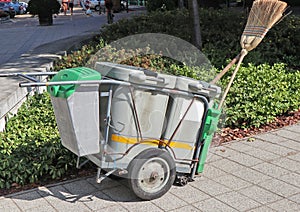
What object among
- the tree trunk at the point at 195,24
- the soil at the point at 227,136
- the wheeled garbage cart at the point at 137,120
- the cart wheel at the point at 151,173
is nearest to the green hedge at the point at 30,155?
the soil at the point at 227,136

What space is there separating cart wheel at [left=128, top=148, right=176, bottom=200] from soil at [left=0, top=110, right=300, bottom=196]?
0.83m

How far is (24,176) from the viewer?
4328 mm

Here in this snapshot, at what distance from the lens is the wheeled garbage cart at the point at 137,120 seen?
354cm

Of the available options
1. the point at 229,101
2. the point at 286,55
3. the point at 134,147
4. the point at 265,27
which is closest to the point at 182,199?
the point at 134,147

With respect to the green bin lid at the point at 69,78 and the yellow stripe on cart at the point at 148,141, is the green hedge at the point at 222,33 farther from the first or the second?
the green bin lid at the point at 69,78

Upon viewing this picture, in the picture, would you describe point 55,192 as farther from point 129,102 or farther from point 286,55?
point 286,55

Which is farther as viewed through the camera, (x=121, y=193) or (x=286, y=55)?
(x=286, y=55)

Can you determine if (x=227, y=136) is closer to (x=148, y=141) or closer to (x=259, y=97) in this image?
(x=259, y=97)

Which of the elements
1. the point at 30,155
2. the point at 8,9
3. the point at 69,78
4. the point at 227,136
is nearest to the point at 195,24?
the point at 227,136

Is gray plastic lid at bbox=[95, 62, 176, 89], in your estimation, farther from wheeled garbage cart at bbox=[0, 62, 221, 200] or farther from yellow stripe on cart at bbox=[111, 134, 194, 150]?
yellow stripe on cart at bbox=[111, 134, 194, 150]

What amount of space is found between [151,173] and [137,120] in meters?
0.51

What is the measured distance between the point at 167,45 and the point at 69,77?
2.23 m

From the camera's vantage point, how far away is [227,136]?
580cm

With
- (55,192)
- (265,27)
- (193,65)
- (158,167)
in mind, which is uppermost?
(265,27)
